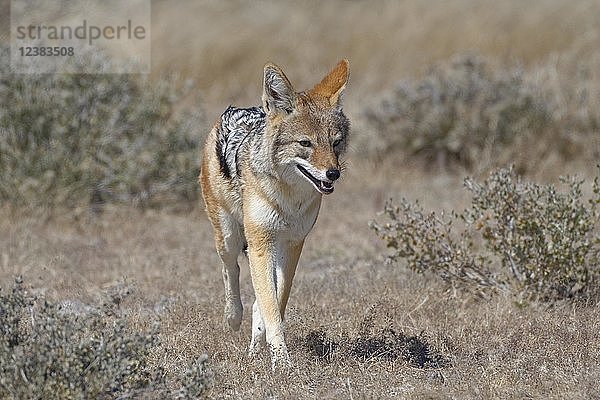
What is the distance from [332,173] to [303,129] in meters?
0.38

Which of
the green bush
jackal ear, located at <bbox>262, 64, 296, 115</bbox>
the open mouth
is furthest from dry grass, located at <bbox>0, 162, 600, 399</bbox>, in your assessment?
jackal ear, located at <bbox>262, 64, 296, 115</bbox>

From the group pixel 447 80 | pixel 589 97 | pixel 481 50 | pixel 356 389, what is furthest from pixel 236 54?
pixel 356 389

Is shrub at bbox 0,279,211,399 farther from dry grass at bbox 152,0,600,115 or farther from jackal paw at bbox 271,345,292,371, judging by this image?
dry grass at bbox 152,0,600,115

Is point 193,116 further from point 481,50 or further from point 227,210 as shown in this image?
point 481,50

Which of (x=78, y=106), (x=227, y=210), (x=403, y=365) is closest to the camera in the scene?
(x=403, y=365)

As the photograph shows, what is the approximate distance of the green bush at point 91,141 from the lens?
985 cm

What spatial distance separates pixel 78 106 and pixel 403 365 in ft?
18.1

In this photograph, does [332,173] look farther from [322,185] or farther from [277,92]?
[277,92]

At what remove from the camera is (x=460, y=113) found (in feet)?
40.4

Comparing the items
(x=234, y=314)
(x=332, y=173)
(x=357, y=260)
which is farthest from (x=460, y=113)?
(x=332, y=173)

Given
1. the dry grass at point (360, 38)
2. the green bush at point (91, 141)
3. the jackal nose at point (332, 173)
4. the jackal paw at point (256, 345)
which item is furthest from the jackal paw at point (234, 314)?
the dry grass at point (360, 38)

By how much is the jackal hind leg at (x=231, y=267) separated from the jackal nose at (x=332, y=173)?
1.13 meters

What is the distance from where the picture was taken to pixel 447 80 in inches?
492

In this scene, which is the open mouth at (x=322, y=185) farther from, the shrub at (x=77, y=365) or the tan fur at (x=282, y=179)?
the shrub at (x=77, y=365)
